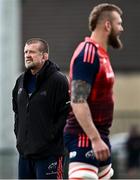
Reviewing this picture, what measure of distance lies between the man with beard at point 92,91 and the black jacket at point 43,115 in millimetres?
836

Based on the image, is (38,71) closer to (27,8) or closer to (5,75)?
(5,75)


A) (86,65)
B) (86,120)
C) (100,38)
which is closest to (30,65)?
(100,38)

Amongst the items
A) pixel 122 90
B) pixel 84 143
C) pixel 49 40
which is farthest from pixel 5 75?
pixel 84 143

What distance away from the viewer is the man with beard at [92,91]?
7492 millimetres

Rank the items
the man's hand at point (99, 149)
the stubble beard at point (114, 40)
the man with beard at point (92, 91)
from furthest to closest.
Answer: the stubble beard at point (114, 40), the man with beard at point (92, 91), the man's hand at point (99, 149)

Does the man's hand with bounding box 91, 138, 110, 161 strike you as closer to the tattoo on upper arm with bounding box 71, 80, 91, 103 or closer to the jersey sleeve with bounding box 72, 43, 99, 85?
the tattoo on upper arm with bounding box 71, 80, 91, 103

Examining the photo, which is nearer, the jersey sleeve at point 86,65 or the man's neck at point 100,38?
the jersey sleeve at point 86,65

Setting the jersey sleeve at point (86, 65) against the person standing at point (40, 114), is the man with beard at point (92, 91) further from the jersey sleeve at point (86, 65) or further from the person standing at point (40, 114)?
the person standing at point (40, 114)

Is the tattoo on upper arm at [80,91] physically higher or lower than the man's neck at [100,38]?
lower

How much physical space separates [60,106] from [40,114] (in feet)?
0.71

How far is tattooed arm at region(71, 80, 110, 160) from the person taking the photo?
24.2 feet

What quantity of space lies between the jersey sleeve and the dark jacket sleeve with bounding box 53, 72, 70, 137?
1170 mm

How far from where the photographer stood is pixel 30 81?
882 cm

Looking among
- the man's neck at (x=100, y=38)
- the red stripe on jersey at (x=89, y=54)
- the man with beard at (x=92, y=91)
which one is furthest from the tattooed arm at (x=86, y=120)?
the man's neck at (x=100, y=38)
